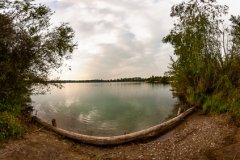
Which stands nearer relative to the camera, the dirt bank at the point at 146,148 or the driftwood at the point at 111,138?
the dirt bank at the point at 146,148

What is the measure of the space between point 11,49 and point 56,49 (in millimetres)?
3867

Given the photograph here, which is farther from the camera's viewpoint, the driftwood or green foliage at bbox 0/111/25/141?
the driftwood

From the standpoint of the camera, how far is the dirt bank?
7879mm

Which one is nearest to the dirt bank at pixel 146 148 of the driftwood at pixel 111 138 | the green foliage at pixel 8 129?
the driftwood at pixel 111 138

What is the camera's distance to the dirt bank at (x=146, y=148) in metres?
7.88

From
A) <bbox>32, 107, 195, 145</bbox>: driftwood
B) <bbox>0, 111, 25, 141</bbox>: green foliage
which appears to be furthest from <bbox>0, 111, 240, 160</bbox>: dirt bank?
<bbox>0, 111, 25, 141</bbox>: green foliage

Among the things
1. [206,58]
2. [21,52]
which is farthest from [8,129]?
[206,58]

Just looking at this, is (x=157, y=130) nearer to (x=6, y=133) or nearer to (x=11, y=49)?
(x=6, y=133)

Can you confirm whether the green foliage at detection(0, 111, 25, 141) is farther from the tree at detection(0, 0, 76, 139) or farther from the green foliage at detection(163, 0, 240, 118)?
the green foliage at detection(163, 0, 240, 118)

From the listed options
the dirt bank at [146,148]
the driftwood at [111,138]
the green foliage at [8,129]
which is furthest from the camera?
the driftwood at [111,138]

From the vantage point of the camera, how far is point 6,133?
8.71 meters

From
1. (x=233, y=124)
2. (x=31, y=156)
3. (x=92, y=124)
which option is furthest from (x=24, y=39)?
(x=233, y=124)

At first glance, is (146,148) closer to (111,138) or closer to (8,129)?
(111,138)

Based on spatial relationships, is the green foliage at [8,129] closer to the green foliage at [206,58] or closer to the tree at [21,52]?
the tree at [21,52]
